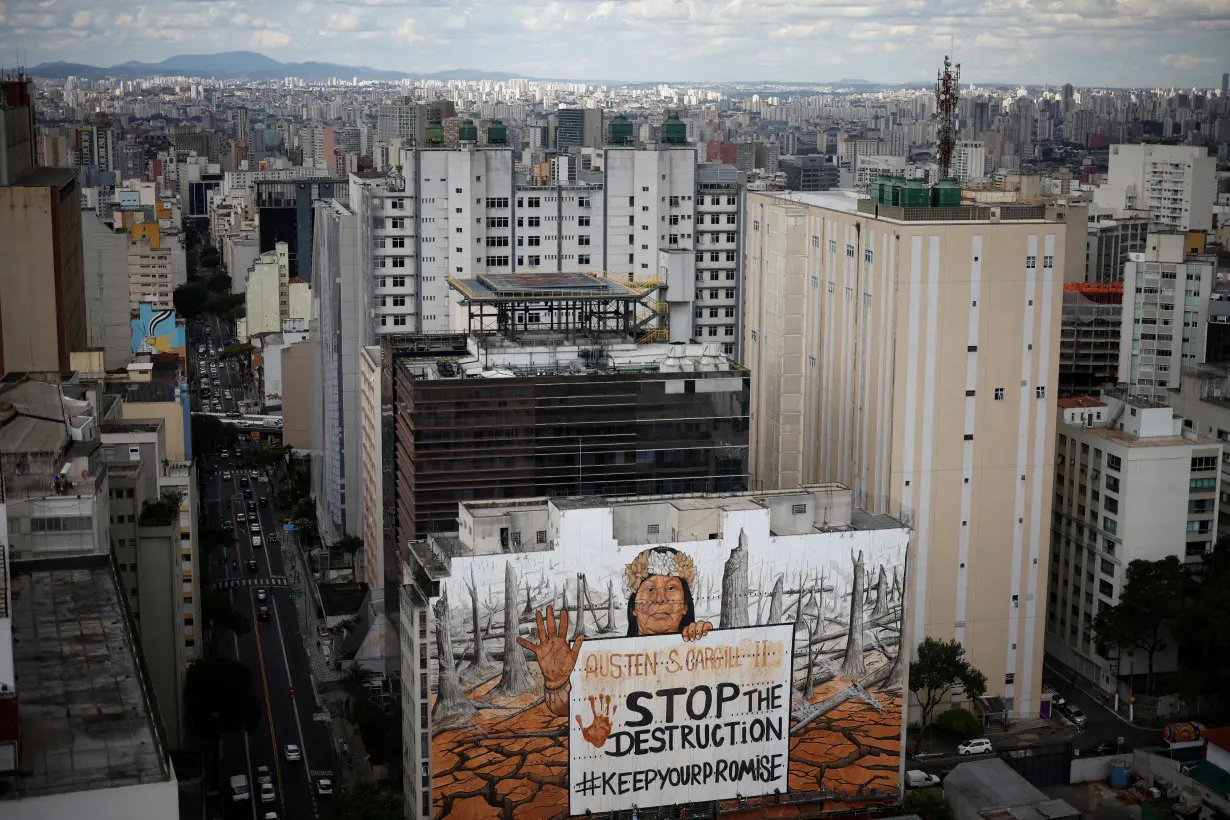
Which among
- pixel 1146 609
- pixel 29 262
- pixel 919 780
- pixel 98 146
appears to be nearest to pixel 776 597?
pixel 919 780

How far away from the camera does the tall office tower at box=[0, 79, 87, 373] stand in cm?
2789

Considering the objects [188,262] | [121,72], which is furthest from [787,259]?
[121,72]

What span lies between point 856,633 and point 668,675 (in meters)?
Answer: 2.74

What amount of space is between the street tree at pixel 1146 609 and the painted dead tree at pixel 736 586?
8.70 m

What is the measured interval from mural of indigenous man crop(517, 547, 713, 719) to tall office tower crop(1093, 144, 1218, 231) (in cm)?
5068

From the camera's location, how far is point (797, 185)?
83.1 metres

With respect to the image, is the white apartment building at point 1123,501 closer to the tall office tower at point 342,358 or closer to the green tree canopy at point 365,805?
the green tree canopy at point 365,805

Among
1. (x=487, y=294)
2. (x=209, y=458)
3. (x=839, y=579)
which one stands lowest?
(x=209, y=458)

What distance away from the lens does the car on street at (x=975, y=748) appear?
2527 centimetres

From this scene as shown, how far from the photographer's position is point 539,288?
28297 mm

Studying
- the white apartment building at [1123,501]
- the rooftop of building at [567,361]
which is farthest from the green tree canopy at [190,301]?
the white apartment building at [1123,501]

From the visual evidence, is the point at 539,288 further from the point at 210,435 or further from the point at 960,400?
the point at 210,435

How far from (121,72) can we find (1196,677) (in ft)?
243

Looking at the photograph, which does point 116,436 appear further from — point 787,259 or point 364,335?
point 787,259
